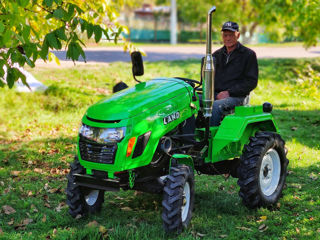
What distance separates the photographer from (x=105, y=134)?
401 cm

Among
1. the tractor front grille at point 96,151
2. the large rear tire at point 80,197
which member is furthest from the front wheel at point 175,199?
the large rear tire at point 80,197

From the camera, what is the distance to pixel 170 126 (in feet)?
14.3

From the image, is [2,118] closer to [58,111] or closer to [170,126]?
[58,111]

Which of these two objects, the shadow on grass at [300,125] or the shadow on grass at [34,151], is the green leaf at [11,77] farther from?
the shadow on grass at [300,125]

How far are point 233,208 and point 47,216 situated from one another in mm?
1957

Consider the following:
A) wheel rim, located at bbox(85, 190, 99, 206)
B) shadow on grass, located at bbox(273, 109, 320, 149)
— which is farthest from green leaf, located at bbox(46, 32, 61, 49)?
shadow on grass, located at bbox(273, 109, 320, 149)

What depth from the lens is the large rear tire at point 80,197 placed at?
4.39 m

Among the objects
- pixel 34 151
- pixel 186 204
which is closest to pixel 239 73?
pixel 186 204

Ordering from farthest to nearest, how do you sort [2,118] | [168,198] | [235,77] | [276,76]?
[276,76] < [2,118] < [235,77] < [168,198]

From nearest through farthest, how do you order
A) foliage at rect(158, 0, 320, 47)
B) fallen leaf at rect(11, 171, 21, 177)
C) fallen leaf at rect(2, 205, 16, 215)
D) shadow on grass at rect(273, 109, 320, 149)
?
fallen leaf at rect(2, 205, 16, 215), fallen leaf at rect(11, 171, 21, 177), shadow on grass at rect(273, 109, 320, 149), foliage at rect(158, 0, 320, 47)

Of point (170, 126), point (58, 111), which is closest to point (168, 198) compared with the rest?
point (170, 126)

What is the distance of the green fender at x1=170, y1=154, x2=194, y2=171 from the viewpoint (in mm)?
4186

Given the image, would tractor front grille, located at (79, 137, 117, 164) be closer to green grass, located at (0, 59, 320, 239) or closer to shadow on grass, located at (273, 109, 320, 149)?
green grass, located at (0, 59, 320, 239)

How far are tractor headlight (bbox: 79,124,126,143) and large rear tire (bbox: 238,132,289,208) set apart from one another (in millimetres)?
1434
